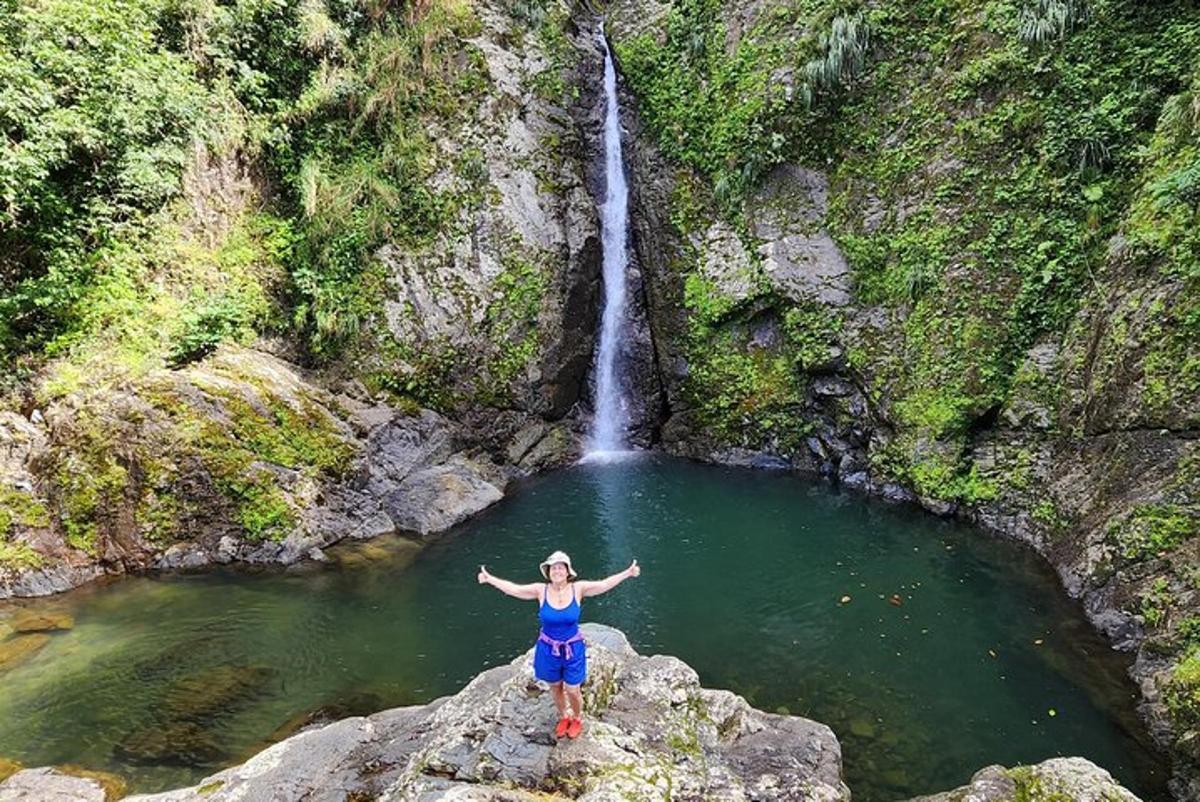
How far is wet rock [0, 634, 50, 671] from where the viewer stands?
28.2 ft

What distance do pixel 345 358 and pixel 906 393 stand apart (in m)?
11.8

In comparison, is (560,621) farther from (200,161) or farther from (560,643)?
(200,161)

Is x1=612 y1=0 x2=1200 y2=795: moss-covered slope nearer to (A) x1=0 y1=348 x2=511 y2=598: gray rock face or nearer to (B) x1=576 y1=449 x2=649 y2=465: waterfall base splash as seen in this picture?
(B) x1=576 y1=449 x2=649 y2=465: waterfall base splash

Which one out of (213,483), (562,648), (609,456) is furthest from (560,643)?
(609,456)

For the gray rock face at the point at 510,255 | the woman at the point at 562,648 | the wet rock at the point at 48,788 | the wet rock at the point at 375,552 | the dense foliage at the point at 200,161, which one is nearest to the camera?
the woman at the point at 562,648

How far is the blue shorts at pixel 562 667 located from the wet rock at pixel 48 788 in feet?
15.7

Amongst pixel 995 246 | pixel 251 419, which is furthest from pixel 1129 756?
pixel 251 419

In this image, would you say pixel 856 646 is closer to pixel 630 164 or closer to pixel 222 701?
pixel 222 701

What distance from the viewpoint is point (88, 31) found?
39.6 feet

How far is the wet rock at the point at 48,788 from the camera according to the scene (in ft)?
20.2

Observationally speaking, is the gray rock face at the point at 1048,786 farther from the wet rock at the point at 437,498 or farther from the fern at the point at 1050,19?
the fern at the point at 1050,19

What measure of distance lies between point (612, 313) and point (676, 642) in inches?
415

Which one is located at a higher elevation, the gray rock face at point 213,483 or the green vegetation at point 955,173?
the green vegetation at point 955,173

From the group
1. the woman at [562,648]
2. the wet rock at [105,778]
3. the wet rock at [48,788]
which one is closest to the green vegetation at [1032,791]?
the woman at [562,648]
